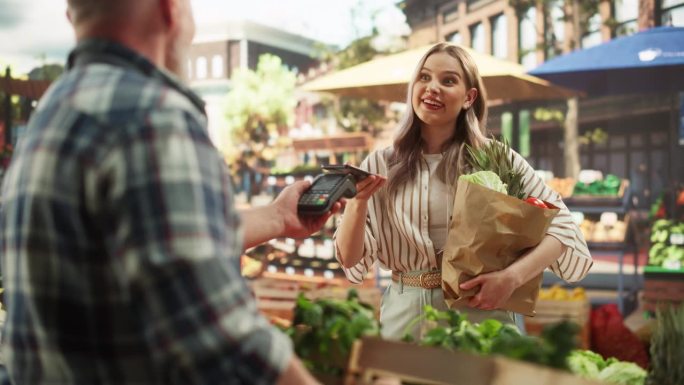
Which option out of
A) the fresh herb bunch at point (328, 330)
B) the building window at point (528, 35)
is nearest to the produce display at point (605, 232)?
the building window at point (528, 35)

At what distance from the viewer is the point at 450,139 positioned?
253cm

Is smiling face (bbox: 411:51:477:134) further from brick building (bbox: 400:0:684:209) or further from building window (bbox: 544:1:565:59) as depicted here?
building window (bbox: 544:1:565:59)

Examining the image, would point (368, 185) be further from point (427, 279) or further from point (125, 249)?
point (125, 249)

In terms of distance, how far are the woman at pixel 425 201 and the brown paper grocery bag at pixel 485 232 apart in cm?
16

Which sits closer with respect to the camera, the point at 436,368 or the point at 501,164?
the point at 436,368

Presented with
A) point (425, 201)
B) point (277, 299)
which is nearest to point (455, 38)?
point (277, 299)

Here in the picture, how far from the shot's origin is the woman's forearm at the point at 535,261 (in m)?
2.18

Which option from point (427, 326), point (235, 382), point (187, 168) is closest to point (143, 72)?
point (187, 168)

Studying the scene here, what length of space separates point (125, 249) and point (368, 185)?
3.85 ft

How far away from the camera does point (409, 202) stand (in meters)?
2.44

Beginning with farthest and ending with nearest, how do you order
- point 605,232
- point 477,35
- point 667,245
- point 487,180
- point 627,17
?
point 477,35 → point 627,17 → point 605,232 → point 667,245 → point 487,180

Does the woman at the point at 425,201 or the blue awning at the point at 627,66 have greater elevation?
the blue awning at the point at 627,66

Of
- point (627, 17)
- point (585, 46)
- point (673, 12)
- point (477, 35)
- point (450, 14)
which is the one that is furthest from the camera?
point (450, 14)

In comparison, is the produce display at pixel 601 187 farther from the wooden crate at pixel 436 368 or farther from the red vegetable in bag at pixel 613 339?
the wooden crate at pixel 436 368
